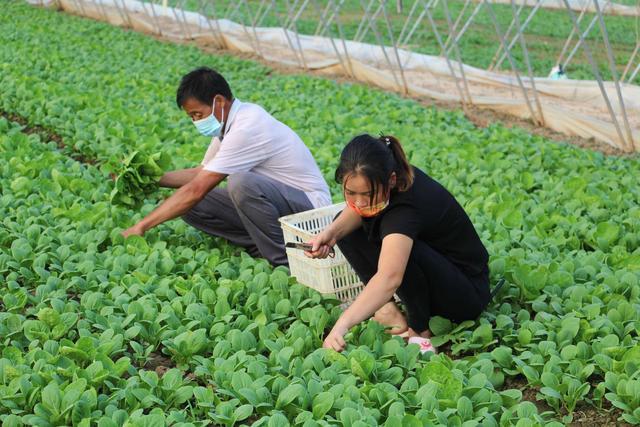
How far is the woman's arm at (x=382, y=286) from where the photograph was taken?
3297 mm

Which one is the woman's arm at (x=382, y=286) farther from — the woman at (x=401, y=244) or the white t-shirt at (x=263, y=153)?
the white t-shirt at (x=263, y=153)

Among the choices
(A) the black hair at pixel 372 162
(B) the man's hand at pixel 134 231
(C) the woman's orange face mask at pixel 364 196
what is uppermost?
(A) the black hair at pixel 372 162

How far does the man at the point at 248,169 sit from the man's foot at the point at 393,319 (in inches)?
34.8

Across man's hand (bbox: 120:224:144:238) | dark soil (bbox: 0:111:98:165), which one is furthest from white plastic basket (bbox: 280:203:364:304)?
dark soil (bbox: 0:111:98:165)

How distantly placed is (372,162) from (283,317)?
0.96 metres

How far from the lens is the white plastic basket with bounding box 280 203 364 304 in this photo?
3.99 metres

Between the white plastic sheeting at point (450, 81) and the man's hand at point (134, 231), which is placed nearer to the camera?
the man's hand at point (134, 231)

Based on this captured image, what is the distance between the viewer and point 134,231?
474 cm

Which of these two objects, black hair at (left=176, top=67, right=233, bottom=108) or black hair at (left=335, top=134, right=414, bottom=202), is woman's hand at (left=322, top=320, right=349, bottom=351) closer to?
black hair at (left=335, top=134, right=414, bottom=202)

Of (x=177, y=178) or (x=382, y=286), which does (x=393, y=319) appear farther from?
(x=177, y=178)

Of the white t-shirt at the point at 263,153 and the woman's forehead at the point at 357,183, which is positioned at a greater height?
the woman's forehead at the point at 357,183

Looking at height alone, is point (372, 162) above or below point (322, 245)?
above

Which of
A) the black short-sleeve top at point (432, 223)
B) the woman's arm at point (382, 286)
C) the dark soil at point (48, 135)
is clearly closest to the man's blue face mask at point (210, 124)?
the black short-sleeve top at point (432, 223)

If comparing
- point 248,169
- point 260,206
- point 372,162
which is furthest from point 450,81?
point 372,162
